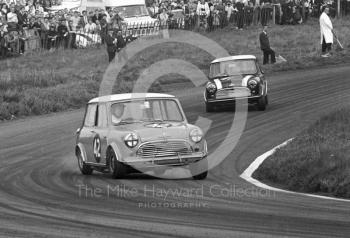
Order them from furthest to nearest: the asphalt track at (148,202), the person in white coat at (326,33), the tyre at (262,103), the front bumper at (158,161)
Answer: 1. the person in white coat at (326,33)
2. the tyre at (262,103)
3. the front bumper at (158,161)
4. the asphalt track at (148,202)

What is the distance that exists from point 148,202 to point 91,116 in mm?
4609

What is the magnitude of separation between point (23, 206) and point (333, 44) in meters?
25.8

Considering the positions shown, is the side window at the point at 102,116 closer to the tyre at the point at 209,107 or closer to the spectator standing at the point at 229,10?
the tyre at the point at 209,107

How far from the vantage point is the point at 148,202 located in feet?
35.9

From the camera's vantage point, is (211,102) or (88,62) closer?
(211,102)

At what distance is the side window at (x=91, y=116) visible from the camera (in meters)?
15.1

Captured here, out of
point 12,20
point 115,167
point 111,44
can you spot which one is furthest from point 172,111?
point 12,20

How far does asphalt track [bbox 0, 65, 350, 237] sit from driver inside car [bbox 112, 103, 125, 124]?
36.5 inches

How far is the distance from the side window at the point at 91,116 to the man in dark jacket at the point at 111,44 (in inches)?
632

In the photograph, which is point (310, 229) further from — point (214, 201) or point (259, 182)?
point (259, 182)

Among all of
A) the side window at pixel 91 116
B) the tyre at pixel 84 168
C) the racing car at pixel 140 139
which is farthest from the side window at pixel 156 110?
the tyre at pixel 84 168

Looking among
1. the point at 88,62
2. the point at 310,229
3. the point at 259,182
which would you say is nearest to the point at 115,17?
the point at 88,62

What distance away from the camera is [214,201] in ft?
35.7

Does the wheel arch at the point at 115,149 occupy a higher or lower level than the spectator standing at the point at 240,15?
higher
